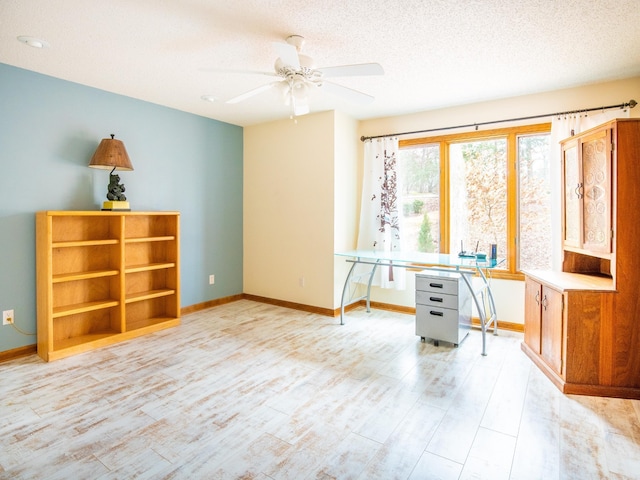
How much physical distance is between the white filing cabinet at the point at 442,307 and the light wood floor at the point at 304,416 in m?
0.14

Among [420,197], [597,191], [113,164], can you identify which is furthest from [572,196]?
[113,164]

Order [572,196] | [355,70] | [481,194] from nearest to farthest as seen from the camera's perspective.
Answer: [355,70], [572,196], [481,194]

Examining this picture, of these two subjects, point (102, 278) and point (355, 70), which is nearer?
point (355, 70)

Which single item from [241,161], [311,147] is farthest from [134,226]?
[311,147]

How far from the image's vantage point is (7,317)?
2998mm

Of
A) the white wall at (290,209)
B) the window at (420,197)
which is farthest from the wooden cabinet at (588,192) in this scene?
the white wall at (290,209)

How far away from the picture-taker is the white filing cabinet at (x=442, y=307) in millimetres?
3288

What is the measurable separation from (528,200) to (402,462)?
309 centimetres

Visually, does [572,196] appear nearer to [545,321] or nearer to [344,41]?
[545,321]

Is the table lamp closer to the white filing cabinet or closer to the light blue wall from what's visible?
the light blue wall

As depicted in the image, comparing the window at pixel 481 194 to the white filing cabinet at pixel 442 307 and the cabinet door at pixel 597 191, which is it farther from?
the cabinet door at pixel 597 191

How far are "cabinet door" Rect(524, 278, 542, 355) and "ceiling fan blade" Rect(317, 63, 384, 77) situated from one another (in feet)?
7.02

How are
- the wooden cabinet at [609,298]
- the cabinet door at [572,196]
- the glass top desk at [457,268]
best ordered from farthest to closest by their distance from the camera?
the glass top desk at [457,268]
the cabinet door at [572,196]
the wooden cabinet at [609,298]

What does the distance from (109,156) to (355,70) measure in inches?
94.4
